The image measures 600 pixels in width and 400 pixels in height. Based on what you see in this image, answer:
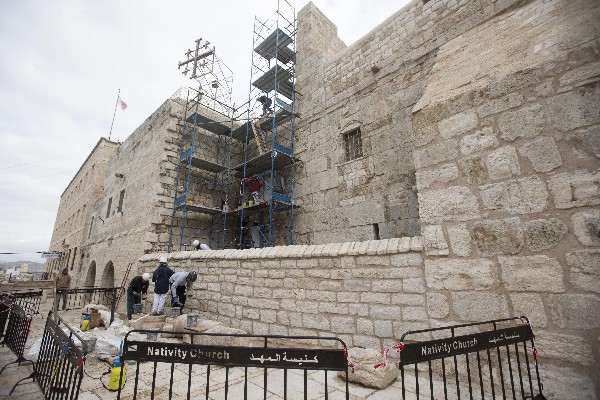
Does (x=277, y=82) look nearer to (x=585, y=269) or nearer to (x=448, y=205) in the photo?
(x=448, y=205)

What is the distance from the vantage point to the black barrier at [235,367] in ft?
6.49

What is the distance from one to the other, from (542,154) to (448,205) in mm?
1105

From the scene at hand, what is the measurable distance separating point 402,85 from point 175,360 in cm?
789

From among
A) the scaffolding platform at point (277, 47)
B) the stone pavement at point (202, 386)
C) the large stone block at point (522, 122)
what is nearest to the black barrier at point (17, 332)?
the stone pavement at point (202, 386)

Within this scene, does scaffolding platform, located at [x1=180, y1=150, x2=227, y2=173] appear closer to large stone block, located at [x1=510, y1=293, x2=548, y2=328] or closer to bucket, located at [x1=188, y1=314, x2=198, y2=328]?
bucket, located at [x1=188, y1=314, x2=198, y2=328]

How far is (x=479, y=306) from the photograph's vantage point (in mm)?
3238

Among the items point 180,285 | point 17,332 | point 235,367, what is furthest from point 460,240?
point 17,332

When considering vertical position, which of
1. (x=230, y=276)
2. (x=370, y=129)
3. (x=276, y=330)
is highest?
(x=370, y=129)

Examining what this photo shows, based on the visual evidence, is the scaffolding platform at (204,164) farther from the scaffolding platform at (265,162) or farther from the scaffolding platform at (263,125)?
the scaffolding platform at (263,125)

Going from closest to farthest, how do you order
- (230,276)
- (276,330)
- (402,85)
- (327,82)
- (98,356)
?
1. (98,356)
2. (276,330)
3. (230,276)
4. (402,85)
5. (327,82)

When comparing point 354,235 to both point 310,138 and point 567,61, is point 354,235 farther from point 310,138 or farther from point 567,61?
point 567,61

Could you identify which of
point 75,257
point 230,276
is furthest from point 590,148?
point 75,257

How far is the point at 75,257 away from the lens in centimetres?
1809

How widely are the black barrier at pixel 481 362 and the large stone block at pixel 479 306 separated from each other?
107 millimetres
